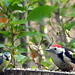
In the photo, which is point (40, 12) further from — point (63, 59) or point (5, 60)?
point (5, 60)

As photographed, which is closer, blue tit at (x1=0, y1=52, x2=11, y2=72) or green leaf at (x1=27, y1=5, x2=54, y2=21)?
green leaf at (x1=27, y1=5, x2=54, y2=21)

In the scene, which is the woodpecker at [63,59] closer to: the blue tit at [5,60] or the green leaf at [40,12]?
the green leaf at [40,12]

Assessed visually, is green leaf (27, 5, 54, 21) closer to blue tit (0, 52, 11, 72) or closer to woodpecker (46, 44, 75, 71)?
woodpecker (46, 44, 75, 71)

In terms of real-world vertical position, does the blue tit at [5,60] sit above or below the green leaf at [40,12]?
below

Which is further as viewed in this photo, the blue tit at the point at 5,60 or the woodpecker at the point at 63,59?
the blue tit at the point at 5,60

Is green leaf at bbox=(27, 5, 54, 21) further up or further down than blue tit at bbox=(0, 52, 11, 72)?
further up

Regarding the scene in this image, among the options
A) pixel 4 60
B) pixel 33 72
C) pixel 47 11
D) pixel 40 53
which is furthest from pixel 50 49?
pixel 4 60

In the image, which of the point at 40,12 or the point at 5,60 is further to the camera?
the point at 5,60

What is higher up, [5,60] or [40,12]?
[40,12]

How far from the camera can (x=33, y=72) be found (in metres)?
2.15

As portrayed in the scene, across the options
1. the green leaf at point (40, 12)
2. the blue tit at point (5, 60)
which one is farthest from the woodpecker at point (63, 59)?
the blue tit at point (5, 60)

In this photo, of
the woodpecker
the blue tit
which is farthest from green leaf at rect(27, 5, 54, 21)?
the blue tit

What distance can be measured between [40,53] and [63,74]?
947 millimetres

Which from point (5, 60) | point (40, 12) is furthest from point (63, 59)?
point (5, 60)
